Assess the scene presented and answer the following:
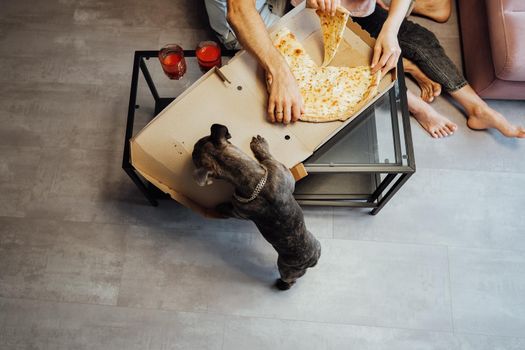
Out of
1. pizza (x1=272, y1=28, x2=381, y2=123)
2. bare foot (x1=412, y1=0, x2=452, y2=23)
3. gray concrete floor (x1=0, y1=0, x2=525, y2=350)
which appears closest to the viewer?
pizza (x1=272, y1=28, x2=381, y2=123)

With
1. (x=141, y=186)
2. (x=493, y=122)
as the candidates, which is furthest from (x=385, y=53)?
(x=141, y=186)

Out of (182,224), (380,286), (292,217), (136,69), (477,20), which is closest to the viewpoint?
(292,217)

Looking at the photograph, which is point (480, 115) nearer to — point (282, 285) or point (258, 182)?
point (282, 285)

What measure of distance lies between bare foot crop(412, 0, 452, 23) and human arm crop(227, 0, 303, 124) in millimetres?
1141

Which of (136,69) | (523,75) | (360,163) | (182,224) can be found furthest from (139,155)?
(523,75)

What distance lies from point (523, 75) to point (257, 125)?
1199 millimetres

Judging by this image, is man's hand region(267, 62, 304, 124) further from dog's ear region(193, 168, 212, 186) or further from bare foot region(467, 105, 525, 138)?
bare foot region(467, 105, 525, 138)

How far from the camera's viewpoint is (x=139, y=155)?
1208 millimetres

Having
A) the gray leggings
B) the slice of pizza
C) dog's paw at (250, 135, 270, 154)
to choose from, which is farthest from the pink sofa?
dog's paw at (250, 135, 270, 154)

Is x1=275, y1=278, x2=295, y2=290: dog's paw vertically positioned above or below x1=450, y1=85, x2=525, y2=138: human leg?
below

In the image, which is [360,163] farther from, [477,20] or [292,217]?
[477,20]

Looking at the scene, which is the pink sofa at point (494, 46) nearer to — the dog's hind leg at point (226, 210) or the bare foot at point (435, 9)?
the bare foot at point (435, 9)

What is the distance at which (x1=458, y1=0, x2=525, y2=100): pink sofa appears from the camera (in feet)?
5.20

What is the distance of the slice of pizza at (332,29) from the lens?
127 cm
